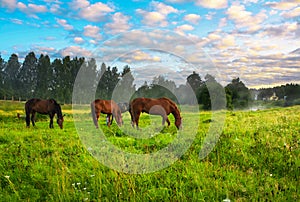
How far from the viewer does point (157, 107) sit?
1408cm

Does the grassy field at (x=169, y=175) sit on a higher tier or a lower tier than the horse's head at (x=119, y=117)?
lower

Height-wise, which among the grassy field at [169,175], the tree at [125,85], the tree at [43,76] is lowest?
the grassy field at [169,175]

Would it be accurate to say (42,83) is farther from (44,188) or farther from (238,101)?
(44,188)

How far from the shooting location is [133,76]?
10.1 m

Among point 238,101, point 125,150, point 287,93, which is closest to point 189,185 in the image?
point 125,150

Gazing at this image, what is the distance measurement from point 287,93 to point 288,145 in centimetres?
4614

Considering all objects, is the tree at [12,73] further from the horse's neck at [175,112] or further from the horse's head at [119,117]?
the horse's neck at [175,112]

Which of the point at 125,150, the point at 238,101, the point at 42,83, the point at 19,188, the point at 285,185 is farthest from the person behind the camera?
the point at 42,83

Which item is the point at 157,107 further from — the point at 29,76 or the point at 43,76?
the point at 29,76

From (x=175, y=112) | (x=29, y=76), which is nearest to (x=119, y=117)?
(x=175, y=112)

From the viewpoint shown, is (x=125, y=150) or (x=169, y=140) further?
(x=169, y=140)

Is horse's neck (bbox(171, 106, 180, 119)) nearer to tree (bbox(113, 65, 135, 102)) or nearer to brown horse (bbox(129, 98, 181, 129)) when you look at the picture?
brown horse (bbox(129, 98, 181, 129))

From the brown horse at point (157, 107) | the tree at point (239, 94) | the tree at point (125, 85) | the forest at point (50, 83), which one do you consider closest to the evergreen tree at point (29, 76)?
the forest at point (50, 83)

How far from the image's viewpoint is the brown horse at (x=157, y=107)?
1322 centimetres
